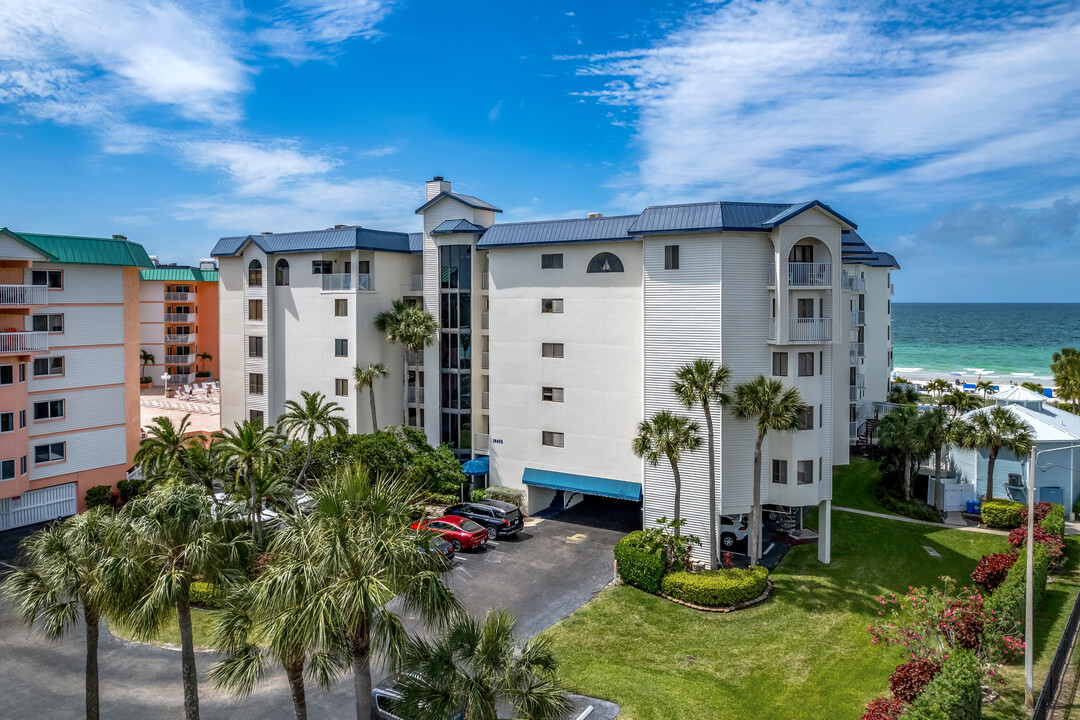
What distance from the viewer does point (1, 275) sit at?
33.0 m

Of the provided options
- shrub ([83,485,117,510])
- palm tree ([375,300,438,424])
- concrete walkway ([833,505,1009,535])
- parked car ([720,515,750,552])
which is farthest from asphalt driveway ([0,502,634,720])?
concrete walkway ([833,505,1009,535])

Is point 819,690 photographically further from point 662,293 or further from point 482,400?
point 482,400

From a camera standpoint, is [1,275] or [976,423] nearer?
[1,275]

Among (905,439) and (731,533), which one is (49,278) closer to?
(731,533)

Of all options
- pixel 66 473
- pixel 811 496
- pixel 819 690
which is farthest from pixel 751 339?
pixel 66 473

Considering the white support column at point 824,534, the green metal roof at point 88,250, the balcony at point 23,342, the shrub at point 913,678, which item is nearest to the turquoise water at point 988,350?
the white support column at point 824,534

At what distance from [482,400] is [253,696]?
2230 cm

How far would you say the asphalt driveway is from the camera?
1953 centimetres

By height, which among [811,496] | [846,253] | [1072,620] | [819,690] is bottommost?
[819,690]

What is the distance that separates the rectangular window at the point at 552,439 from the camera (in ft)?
118

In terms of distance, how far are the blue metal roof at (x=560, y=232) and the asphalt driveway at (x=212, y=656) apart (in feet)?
49.7

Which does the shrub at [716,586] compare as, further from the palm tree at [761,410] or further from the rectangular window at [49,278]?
the rectangular window at [49,278]

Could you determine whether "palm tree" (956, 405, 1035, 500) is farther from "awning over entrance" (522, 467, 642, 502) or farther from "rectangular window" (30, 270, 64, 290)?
"rectangular window" (30, 270, 64, 290)

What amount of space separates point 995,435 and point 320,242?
132 ft
